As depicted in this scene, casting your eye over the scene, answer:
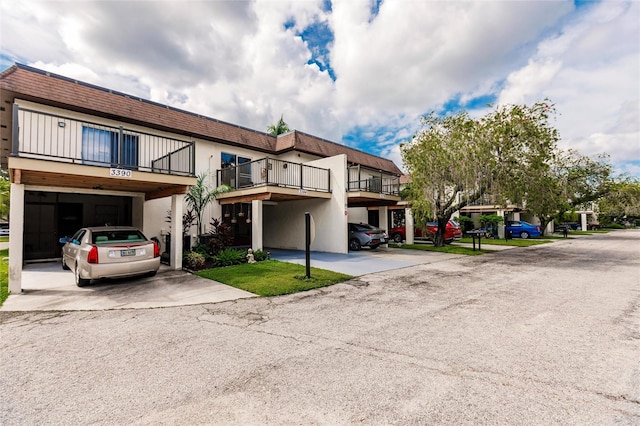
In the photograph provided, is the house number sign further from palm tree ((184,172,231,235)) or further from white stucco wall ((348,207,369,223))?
white stucco wall ((348,207,369,223))

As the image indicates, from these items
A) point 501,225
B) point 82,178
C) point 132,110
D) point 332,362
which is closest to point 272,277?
point 332,362

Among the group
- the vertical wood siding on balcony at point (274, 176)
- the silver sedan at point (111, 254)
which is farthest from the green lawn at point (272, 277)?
the vertical wood siding on balcony at point (274, 176)

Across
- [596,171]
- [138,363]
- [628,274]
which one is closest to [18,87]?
[138,363]

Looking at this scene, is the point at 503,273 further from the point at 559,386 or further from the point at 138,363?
the point at 138,363

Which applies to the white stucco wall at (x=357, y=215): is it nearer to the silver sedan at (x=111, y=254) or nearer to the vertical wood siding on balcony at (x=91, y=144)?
the vertical wood siding on balcony at (x=91, y=144)

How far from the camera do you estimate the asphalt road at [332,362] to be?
8.29 ft

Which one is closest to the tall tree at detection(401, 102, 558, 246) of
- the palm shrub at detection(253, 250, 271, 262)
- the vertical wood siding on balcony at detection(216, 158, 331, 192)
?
the vertical wood siding on balcony at detection(216, 158, 331, 192)

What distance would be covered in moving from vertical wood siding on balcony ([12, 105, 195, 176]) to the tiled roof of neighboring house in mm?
595

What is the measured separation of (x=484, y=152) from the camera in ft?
41.4

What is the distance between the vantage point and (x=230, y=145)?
14.1 meters

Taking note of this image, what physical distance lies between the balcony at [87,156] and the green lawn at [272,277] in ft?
10.2

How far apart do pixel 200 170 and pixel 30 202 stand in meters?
6.66

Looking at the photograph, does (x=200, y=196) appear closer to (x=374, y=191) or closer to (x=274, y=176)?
(x=274, y=176)

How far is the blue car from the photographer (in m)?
25.0
